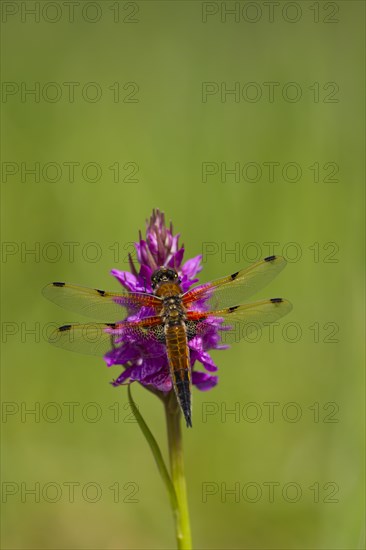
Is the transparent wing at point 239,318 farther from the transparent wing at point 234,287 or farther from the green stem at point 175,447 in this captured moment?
the green stem at point 175,447

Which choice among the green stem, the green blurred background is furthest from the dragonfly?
the green blurred background

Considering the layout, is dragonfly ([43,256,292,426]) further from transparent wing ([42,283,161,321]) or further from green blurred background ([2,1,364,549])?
green blurred background ([2,1,364,549])

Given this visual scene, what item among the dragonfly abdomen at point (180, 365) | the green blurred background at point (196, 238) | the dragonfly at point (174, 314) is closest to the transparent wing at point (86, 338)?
the dragonfly at point (174, 314)

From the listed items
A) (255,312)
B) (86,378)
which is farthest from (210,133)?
(255,312)

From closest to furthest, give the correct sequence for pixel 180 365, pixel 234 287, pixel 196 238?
pixel 180 365 → pixel 234 287 → pixel 196 238

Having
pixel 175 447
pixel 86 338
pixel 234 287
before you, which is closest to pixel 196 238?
pixel 234 287

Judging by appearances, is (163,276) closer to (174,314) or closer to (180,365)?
(174,314)

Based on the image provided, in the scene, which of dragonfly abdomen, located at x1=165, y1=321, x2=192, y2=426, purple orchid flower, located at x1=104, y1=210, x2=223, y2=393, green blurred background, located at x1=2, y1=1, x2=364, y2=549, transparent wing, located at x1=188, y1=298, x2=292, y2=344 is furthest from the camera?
green blurred background, located at x1=2, y1=1, x2=364, y2=549
